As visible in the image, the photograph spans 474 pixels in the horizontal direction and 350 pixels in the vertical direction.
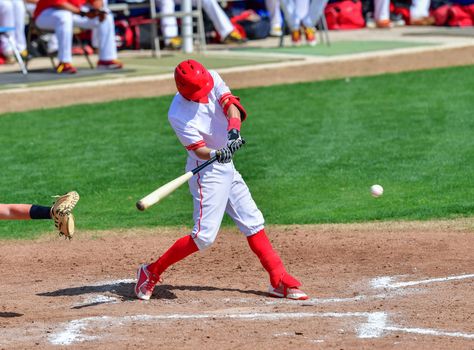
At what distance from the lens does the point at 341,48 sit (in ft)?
69.7

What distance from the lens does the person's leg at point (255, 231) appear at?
7.39 m

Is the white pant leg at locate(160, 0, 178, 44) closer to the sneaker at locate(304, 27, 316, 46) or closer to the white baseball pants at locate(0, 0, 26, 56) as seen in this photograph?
the sneaker at locate(304, 27, 316, 46)

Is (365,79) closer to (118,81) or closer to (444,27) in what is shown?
(118,81)

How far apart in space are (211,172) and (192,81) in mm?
637

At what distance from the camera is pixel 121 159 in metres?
12.6

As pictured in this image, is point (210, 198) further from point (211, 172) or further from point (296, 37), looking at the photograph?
point (296, 37)

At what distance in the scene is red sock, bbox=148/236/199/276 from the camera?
7.31 metres

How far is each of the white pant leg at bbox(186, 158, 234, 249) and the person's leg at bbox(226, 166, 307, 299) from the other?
157 millimetres

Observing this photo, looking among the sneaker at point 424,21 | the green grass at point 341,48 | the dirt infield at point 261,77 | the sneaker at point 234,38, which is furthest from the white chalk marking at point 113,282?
the sneaker at point 424,21

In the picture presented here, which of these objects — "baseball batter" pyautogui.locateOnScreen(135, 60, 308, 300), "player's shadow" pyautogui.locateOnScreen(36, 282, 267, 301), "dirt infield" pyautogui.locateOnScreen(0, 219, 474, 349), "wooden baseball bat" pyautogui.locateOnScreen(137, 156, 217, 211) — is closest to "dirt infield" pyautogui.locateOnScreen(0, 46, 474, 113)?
"dirt infield" pyautogui.locateOnScreen(0, 219, 474, 349)

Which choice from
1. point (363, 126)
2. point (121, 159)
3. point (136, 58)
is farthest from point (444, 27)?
point (121, 159)

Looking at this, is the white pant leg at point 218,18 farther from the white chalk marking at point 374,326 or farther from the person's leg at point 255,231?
the white chalk marking at point 374,326

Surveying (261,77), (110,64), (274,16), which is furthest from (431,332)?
(274,16)

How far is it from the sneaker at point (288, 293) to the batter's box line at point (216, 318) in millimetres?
398
